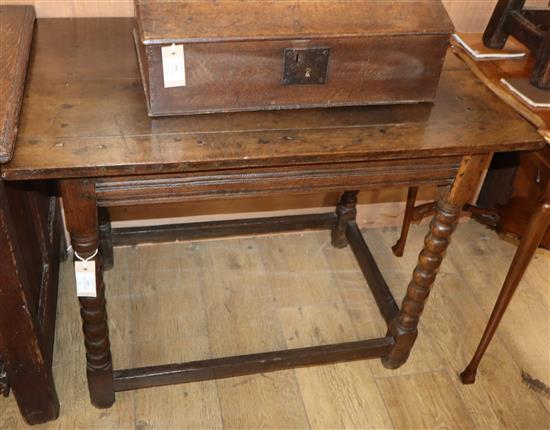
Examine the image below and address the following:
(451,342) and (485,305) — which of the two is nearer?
(451,342)

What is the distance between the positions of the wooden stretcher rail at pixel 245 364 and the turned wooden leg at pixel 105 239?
1.69ft

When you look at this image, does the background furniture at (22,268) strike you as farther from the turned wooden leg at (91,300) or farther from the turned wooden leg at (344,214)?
the turned wooden leg at (344,214)

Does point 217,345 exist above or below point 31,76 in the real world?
below

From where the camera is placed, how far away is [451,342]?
1925mm

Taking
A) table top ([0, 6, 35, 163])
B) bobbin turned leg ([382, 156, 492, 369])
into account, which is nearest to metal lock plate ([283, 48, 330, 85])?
bobbin turned leg ([382, 156, 492, 369])

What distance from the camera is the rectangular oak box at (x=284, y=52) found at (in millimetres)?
1213

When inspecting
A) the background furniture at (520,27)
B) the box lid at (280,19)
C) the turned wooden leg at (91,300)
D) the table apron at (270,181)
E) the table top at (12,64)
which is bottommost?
the turned wooden leg at (91,300)

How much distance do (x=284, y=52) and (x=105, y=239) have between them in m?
1.00

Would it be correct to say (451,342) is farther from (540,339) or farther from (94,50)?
(94,50)

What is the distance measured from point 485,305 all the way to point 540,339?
197 mm

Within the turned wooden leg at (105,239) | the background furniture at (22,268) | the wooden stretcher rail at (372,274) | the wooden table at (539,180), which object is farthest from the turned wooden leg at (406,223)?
the background furniture at (22,268)

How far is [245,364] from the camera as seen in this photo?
64.6 inches

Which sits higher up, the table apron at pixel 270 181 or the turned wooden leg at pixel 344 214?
the table apron at pixel 270 181

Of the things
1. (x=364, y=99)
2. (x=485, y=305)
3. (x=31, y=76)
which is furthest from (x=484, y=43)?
(x=31, y=76)
